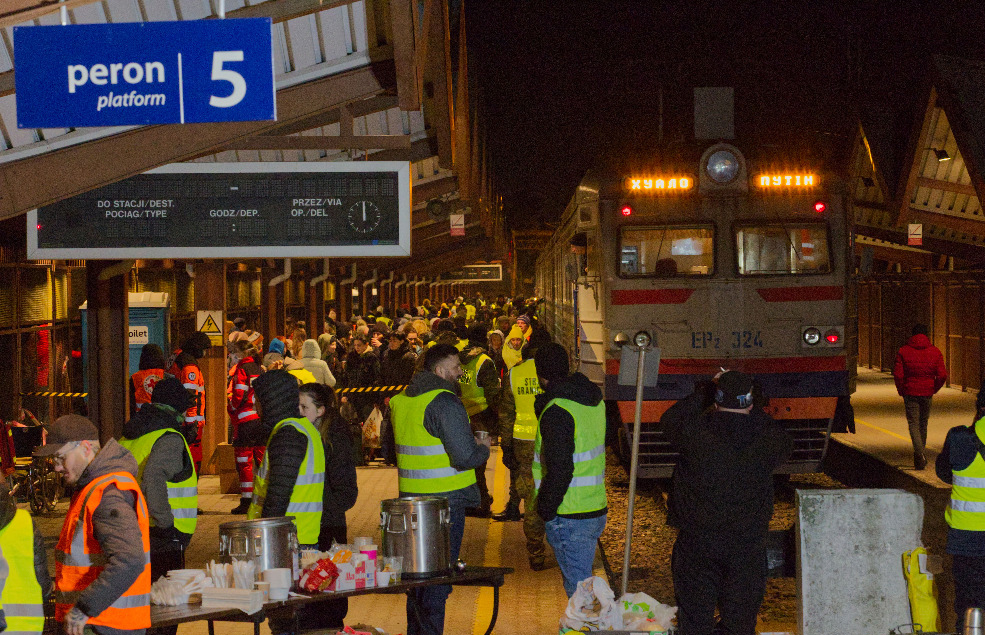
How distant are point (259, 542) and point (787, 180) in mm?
8123

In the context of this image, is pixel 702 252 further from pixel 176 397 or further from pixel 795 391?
pixel 176 397

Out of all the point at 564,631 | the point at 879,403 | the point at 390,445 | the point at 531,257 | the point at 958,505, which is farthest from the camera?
the point at 531,257

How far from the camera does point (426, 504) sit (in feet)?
19.7

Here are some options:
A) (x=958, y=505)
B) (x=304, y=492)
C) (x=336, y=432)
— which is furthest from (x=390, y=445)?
(x=958, y=505)

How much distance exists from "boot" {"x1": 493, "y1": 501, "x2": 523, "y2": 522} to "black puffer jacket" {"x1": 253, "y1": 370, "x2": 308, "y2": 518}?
5.13 m

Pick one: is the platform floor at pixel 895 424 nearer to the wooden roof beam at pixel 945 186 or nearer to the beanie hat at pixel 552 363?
the wooden roof beam at pixel 945 186

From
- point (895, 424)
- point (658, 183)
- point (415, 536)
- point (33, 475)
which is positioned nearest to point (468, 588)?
point (415, 536)

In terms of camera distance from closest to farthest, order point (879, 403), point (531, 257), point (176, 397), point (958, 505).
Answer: point (958, 505) → point (176, 397) → point (879, 403) → point (531, 257)

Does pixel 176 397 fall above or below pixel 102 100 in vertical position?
below

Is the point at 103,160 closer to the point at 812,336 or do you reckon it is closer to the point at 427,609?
the point at 427,609

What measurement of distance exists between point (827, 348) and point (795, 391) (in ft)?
1.96

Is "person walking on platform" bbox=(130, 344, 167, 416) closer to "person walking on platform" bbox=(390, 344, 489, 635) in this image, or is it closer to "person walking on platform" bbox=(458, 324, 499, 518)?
"person walking on platform" bbox=(458, 324, 499, 518)

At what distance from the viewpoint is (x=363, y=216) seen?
9438mm

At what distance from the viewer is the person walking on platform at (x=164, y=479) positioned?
613 centimetres
